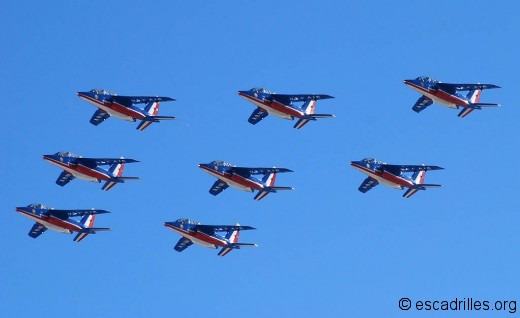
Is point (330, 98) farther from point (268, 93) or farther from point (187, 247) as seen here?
point (187, 247)

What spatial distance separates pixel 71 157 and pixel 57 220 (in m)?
8.63

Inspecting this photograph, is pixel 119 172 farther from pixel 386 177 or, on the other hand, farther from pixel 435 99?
pixel 435 99

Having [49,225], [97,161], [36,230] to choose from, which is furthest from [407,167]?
[36,230]

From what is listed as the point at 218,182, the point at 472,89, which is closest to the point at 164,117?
the point at 218,182

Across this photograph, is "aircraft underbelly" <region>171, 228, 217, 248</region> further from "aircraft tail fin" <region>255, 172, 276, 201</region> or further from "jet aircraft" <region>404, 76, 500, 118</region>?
"jet aircraft" <region>404, 76, 500, 118</region>

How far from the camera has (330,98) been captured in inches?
5891

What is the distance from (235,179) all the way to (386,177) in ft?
64.1

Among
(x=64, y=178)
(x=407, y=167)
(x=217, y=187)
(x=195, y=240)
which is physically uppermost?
(x=407, y=167)

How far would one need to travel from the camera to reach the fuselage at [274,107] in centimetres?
14662

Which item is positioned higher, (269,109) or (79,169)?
(269,109)

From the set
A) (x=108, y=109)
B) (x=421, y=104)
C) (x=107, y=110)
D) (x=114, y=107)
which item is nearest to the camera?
(x=114, y=107)

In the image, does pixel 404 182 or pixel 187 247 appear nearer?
pixel 404 182

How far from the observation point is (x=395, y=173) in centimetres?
14700

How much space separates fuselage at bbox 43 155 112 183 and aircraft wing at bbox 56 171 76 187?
1766 mm
